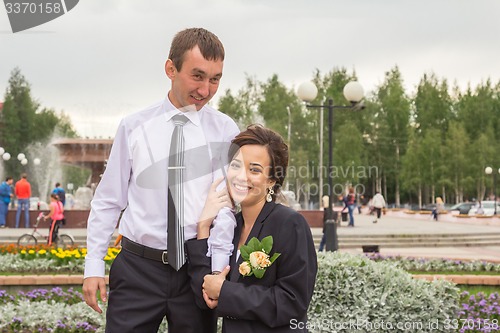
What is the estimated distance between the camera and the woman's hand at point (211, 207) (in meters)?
2.70

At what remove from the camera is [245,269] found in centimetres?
257

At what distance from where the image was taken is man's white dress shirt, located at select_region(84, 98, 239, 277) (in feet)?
9.14

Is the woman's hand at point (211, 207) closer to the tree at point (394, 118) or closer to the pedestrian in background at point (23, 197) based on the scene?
the pedestrian in background at point (23, 197)

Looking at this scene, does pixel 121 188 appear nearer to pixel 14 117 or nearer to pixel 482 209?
pixel 482 209

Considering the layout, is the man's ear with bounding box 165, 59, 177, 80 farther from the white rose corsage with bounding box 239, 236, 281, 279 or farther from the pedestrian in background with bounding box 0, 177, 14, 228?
the pedestrian in background with bounding box 0, 177, 14, 228

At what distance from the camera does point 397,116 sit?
56.1m

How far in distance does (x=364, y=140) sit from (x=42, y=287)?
166ft

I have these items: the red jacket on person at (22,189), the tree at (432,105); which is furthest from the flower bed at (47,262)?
the tree at (432,105)

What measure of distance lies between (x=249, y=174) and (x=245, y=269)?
37cm

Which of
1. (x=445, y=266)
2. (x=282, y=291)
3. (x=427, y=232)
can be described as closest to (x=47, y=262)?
(x=445, y=266)

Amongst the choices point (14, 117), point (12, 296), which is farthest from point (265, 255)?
point (14, 117)

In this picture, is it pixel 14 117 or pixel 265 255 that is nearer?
pixel 265 255

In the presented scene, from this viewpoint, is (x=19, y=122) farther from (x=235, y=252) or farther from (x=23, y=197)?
(x=235, y=252)

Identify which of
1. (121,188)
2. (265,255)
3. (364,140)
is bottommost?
(265,255)
